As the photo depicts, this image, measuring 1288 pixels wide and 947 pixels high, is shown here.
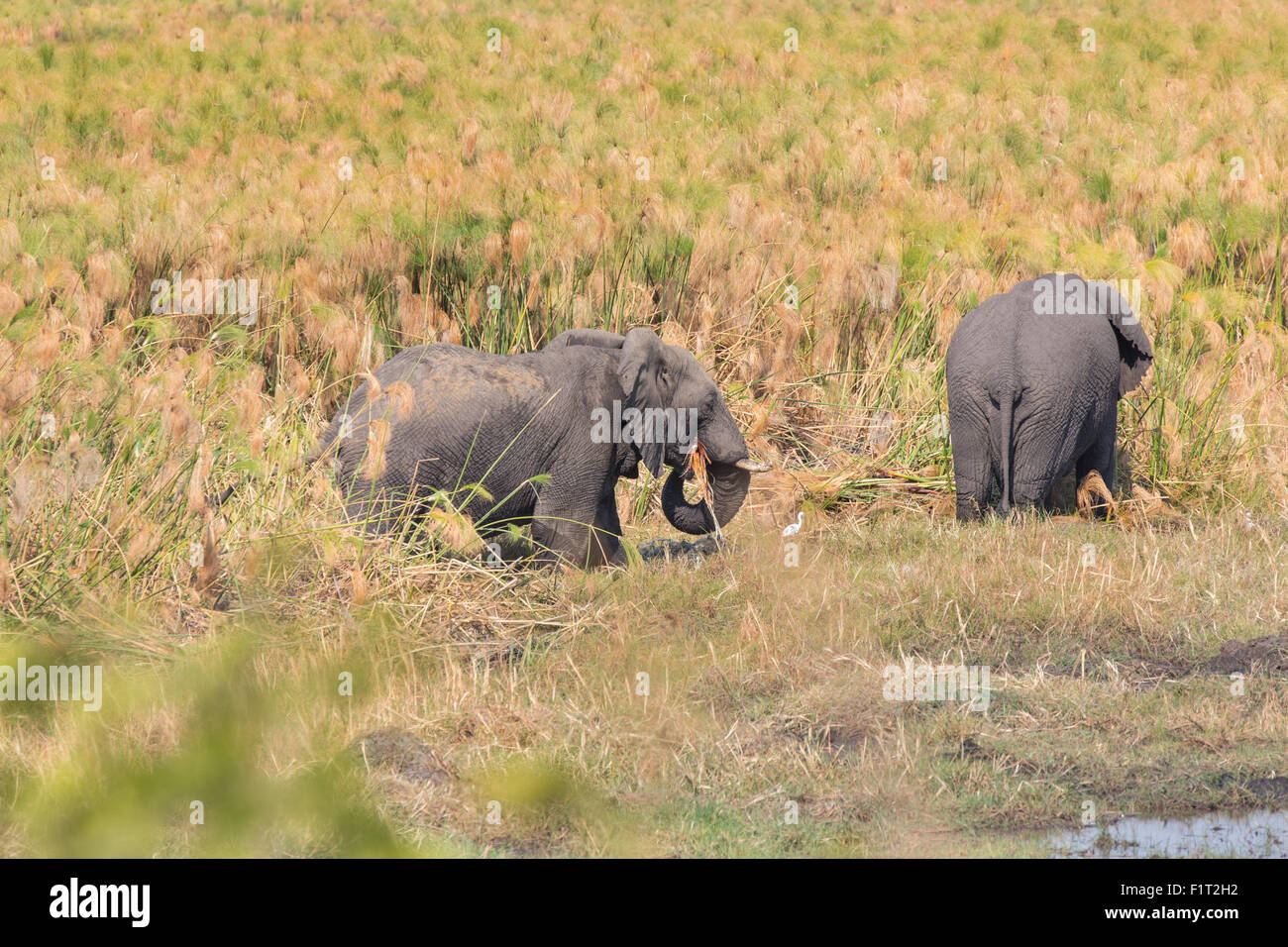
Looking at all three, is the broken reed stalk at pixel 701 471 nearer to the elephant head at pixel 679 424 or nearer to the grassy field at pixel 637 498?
the elephant head at pixel 679 424

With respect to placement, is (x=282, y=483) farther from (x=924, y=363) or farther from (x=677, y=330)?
(x=924, y=363)

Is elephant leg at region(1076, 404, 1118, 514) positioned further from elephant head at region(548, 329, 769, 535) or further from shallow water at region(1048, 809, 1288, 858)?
shallow water at region(1048, 809, 1288, 858)

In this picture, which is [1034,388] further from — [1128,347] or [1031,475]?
[1128,347]

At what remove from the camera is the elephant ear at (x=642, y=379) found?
733cm

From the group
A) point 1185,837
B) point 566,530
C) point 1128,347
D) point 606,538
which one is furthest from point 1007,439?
point 1185,837

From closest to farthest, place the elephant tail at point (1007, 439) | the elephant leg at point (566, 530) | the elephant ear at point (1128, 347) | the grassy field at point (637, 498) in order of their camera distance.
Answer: the grassy field at point (637, 498) < the elephant leg at point (566, 530) < the elephant tail at point (1007, 439) < the elephant ear at point (1128, 347)

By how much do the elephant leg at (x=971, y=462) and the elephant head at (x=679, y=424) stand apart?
141 centimetres

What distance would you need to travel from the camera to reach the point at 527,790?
1340 millimetres

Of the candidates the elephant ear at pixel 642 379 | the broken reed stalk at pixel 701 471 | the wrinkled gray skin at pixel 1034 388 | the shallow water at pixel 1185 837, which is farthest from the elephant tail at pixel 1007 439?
the shallow water at pixel 1185 837

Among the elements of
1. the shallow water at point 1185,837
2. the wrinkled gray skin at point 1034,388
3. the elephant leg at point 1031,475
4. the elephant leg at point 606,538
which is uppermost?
the wrinkled gray skin at point 1034,388

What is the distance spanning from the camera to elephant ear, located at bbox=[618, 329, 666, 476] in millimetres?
7332

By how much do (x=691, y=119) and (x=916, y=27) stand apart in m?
10.0

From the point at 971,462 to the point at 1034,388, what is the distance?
585mm

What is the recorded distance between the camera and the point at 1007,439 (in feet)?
26.5
